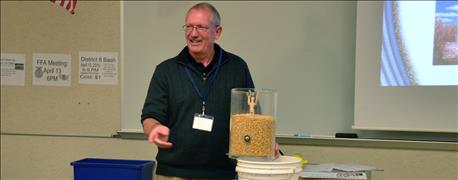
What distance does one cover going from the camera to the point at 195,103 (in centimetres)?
207

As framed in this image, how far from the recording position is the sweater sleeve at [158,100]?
6.66 feet

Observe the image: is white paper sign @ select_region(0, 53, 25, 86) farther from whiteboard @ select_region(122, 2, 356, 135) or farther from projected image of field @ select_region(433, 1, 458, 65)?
projected image of field @ select_region(433, 1, 458, 65)

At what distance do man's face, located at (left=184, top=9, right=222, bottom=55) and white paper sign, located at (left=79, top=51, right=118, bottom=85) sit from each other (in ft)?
3.93

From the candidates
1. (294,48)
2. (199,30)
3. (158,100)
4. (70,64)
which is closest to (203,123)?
(158,100)

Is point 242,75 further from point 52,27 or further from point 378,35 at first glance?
point 52,27

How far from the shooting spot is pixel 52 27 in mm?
3166

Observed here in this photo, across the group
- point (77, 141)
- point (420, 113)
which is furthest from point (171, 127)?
point (420, 113)

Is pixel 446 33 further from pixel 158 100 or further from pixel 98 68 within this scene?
pixel 98 68

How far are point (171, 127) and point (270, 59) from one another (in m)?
1.06

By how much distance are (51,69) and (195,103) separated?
1.54 metres

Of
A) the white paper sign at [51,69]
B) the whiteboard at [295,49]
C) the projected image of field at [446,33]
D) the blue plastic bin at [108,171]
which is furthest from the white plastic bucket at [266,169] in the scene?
the white paper sign at [51,69]

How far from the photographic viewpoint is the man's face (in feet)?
6.65

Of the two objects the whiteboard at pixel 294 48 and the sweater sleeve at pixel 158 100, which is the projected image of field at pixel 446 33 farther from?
the sweater sleeve at pixel 158 100

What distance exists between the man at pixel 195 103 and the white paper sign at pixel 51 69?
1.27 metres
